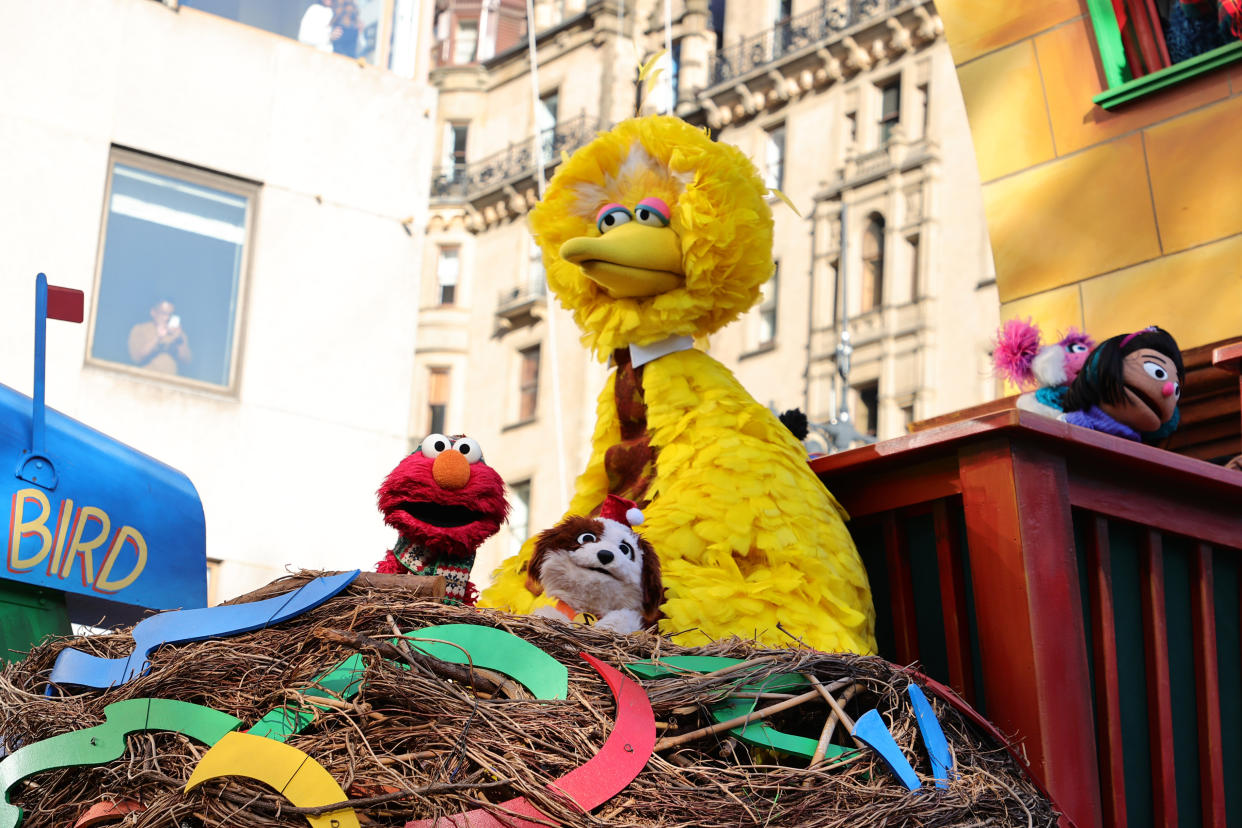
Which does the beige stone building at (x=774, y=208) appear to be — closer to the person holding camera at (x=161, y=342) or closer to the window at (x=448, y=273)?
the window at (x=448, y=273)

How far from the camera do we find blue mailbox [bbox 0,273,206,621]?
12.6ft

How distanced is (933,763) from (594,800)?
697 mm

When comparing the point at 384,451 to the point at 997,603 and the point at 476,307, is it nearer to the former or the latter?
the point at 997,603

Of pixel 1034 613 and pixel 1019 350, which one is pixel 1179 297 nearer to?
pixel 1019 350

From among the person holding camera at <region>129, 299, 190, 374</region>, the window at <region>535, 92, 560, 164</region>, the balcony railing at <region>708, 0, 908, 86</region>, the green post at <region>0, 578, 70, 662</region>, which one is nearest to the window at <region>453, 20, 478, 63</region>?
the window at <region>535, 92, 560, 164</region>

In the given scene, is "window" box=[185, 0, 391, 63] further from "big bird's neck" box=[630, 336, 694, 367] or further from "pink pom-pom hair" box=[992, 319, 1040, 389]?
"big bird's neck" box=[630, 336, 694, 367]

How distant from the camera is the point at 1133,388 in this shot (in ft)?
14.9

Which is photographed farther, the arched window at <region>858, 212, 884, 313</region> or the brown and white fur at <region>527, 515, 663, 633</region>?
the arched window at <region>858, 212, 884, 313</region>

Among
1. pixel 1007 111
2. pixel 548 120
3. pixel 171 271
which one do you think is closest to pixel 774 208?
pixel 548 120

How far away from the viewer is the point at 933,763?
3.02 meters

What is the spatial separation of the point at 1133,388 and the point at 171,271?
19.8 feet

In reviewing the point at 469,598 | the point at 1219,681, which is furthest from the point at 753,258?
the point at 1219,681

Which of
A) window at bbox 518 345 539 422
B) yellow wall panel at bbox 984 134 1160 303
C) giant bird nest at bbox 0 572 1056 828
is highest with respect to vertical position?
window at bbox 518 345 539 422

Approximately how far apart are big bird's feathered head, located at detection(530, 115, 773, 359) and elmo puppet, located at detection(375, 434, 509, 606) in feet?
2.12
